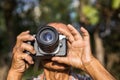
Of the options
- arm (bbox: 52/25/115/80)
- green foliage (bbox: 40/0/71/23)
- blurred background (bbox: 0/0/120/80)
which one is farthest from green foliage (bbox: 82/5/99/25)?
arm (bbox: 52/25/115/80)

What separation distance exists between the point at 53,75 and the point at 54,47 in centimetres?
40

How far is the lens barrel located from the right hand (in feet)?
0.51

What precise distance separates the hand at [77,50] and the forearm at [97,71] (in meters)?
0.05

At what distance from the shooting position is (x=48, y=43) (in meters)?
5.42

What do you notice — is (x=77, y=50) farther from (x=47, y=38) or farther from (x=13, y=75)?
(x=13, y=75)

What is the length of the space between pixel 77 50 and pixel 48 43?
1.07 ft

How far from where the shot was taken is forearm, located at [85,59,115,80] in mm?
5328

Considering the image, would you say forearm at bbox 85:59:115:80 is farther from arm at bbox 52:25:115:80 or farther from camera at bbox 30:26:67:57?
camera at bbox 30:26:67:57

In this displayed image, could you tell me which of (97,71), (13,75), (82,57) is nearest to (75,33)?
(82,57)

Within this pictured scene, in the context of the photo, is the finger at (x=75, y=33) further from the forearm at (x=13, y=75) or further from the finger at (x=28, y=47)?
the forearm at (x=13, y=75)

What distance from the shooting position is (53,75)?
5758 millimetres

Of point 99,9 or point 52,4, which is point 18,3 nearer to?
point 99,9

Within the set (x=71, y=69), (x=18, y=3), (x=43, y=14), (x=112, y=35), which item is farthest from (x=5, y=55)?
(x=71, y=69)

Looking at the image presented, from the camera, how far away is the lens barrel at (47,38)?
5.44 meters
